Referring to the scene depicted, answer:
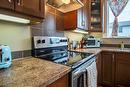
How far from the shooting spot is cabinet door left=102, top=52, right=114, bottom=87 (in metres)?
2.79

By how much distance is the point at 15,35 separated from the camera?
1451 mm

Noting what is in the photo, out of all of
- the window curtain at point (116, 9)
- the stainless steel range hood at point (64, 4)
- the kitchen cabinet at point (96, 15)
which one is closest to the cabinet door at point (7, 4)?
the stainless steel range hood at point (64, 4)

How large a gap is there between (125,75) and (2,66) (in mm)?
2335

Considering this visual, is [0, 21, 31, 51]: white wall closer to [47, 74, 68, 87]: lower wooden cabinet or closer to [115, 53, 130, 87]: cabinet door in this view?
[47, 74, 68, 87]: lower wooden cabinet

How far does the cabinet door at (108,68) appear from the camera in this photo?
9.17 ft

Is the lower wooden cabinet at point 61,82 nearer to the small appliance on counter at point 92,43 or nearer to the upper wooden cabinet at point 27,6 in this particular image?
the upper wooden cabinet at point 27,6

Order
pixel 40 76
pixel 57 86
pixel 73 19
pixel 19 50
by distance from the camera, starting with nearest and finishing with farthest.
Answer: pixel 40 76
pixel 57 86
pixel 19 50
pixel 73 19

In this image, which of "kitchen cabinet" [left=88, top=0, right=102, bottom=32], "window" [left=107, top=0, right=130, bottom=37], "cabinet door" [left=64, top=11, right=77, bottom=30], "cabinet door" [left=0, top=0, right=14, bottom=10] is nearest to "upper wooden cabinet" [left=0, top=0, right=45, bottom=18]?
"cabinet door" [left=0, top=0, right=14, bottom=10]

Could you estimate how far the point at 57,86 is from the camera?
0.99 m

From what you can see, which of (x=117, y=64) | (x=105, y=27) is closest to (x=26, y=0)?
(x=117, y=64)

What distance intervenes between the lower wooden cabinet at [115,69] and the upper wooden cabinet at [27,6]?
1951 millimetres

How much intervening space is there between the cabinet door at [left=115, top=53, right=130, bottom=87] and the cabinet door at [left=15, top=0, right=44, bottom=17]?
1.97m

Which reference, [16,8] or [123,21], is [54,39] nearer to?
[16,8]

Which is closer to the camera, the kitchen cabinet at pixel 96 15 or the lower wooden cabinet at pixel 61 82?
the lower wooden cabinet at pixel 61 82
